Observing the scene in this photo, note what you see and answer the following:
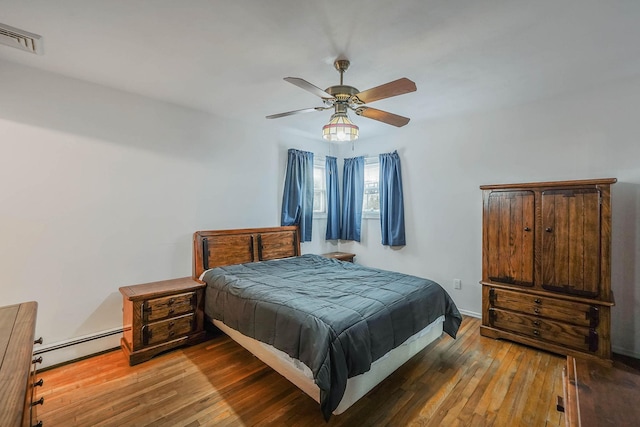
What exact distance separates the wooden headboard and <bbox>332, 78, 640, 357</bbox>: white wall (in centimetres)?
134

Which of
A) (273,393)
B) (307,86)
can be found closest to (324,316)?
(273,393)

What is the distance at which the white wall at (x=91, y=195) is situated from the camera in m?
2.48

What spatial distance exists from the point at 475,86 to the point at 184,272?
3.72m

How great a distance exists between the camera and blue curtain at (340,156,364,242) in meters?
4.91

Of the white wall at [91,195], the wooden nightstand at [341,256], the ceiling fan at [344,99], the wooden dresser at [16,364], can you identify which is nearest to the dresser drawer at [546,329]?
the wooden nightstand at [341,256]

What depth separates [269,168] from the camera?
4297 mm

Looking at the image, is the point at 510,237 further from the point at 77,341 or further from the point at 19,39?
the point at 19,39

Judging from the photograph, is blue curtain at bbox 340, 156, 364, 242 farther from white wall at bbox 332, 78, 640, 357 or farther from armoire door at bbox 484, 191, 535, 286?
armoire door at bbox 484, 191, 535, 286

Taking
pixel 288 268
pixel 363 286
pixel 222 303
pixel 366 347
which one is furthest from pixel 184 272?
pixel 366 347

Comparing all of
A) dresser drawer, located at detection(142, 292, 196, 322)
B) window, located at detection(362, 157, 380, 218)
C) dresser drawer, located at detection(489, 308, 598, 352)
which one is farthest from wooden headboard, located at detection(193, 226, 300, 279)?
dresser drawer, located at detection(489, 308, 598, 352)

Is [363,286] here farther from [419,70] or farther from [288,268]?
[419,70]

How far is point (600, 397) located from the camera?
1280 mm

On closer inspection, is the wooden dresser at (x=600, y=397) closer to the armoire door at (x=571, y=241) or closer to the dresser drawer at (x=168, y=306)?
the armoire door at (x=571, y=241)

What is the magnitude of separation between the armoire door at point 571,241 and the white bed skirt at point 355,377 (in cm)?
123
